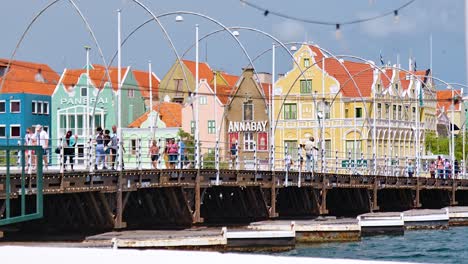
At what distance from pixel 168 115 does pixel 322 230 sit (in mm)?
65833

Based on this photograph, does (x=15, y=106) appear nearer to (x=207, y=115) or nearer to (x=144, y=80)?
(x=207, y=115)

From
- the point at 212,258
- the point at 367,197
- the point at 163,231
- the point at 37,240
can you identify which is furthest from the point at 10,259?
the point at 367,197

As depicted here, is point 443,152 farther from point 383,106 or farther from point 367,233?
point 367,233

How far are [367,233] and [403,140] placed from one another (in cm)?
5598

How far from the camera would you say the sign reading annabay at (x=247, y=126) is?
346 feet

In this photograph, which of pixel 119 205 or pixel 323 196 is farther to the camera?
pixel 323 196

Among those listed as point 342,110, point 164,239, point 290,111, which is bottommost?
point 164,239

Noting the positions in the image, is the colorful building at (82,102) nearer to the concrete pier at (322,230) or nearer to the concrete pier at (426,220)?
the concrete pier at (426,220)

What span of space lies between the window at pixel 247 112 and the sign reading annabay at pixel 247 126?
0.55 metres

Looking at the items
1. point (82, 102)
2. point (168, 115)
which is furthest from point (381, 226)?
point (168, 115)

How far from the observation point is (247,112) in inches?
4205

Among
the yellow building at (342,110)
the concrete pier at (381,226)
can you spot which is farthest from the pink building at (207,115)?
the concrete pier at (381,226)

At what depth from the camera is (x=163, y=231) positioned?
135 ft

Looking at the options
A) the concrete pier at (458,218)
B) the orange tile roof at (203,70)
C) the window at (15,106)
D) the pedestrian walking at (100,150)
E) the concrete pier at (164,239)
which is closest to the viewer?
the concrete pier at (164,239)
